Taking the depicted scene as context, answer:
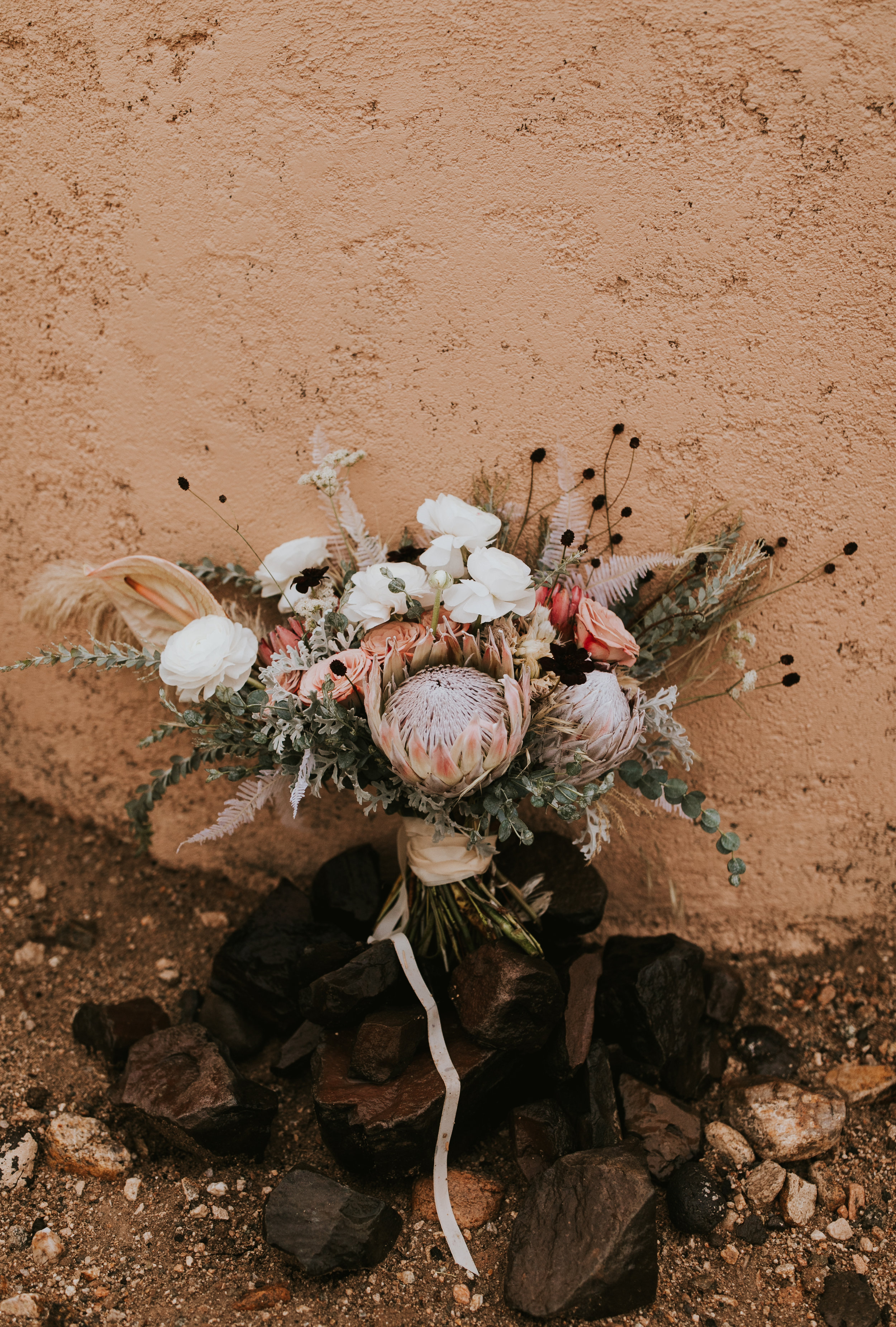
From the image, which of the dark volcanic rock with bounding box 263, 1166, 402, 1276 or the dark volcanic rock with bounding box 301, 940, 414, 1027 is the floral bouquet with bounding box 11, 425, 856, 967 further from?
the dark volcanic rock with bounding box 263, 1166, 402, 1276

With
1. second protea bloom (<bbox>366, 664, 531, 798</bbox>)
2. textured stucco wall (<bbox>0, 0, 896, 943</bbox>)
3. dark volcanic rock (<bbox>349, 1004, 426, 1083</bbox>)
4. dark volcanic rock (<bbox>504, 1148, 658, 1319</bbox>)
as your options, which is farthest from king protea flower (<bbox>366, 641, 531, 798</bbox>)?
dark volcanic rock (<bbox>504, 1148, 658, 1319</bbox>)

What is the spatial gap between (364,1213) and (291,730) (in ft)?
2.74

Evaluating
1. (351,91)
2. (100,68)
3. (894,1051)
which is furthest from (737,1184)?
(100,68)

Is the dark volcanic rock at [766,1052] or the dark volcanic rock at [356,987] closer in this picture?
the dark volcanic rock at [356,987]

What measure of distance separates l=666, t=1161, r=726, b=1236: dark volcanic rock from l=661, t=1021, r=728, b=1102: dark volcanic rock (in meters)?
0.16

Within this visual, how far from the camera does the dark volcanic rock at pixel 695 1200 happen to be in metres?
1.63

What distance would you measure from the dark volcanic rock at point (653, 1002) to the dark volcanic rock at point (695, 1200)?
198 mm

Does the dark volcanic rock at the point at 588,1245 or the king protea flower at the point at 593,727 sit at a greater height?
the king protea flower at the point at 593,727

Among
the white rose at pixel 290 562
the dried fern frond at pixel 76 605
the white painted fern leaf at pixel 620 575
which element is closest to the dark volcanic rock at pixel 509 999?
the white painted fern leaf at pixel 620 575

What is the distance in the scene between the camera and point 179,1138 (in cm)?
169

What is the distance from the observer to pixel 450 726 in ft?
4.81

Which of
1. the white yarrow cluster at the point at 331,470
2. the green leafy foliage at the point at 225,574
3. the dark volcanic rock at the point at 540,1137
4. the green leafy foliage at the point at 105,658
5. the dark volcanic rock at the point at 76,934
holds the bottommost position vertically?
the dark volcanic rock at the point at 76,934

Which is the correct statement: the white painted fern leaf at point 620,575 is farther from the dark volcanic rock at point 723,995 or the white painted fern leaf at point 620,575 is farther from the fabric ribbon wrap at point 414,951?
the dark volcanic rock at point 723,995

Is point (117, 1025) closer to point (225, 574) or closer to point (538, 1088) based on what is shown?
point (538, 1088)
